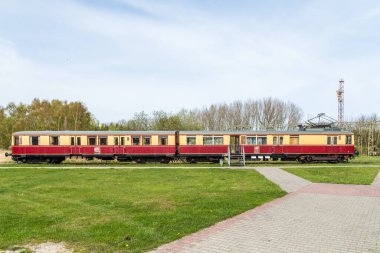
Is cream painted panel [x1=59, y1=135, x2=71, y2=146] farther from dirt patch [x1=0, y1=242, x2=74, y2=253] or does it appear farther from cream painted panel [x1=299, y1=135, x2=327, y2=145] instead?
dirt patch [x1=0, y1=242, x2=74, y2=253]

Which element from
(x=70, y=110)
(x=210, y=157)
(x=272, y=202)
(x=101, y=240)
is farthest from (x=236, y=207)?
(x=70, y=110)

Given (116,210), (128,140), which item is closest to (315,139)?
(128,140)

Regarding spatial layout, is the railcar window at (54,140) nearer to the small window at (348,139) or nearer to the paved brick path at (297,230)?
the paved brick path at (297,230)

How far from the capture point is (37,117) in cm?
6094

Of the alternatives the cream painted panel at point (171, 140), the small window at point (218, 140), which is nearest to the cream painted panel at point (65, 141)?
the cream painted panel at point (171, 140)

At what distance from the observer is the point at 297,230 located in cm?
777

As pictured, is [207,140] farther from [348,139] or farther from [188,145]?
[348,139]

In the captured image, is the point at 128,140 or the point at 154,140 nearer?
the point at 154,140

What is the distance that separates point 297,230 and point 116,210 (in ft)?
15.8

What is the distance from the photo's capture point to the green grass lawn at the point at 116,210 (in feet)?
22.6

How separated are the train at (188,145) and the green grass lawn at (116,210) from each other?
16.1m

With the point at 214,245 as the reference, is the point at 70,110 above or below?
above

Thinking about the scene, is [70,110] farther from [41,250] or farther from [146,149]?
[41,250]

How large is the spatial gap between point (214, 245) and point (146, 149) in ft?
85.8
